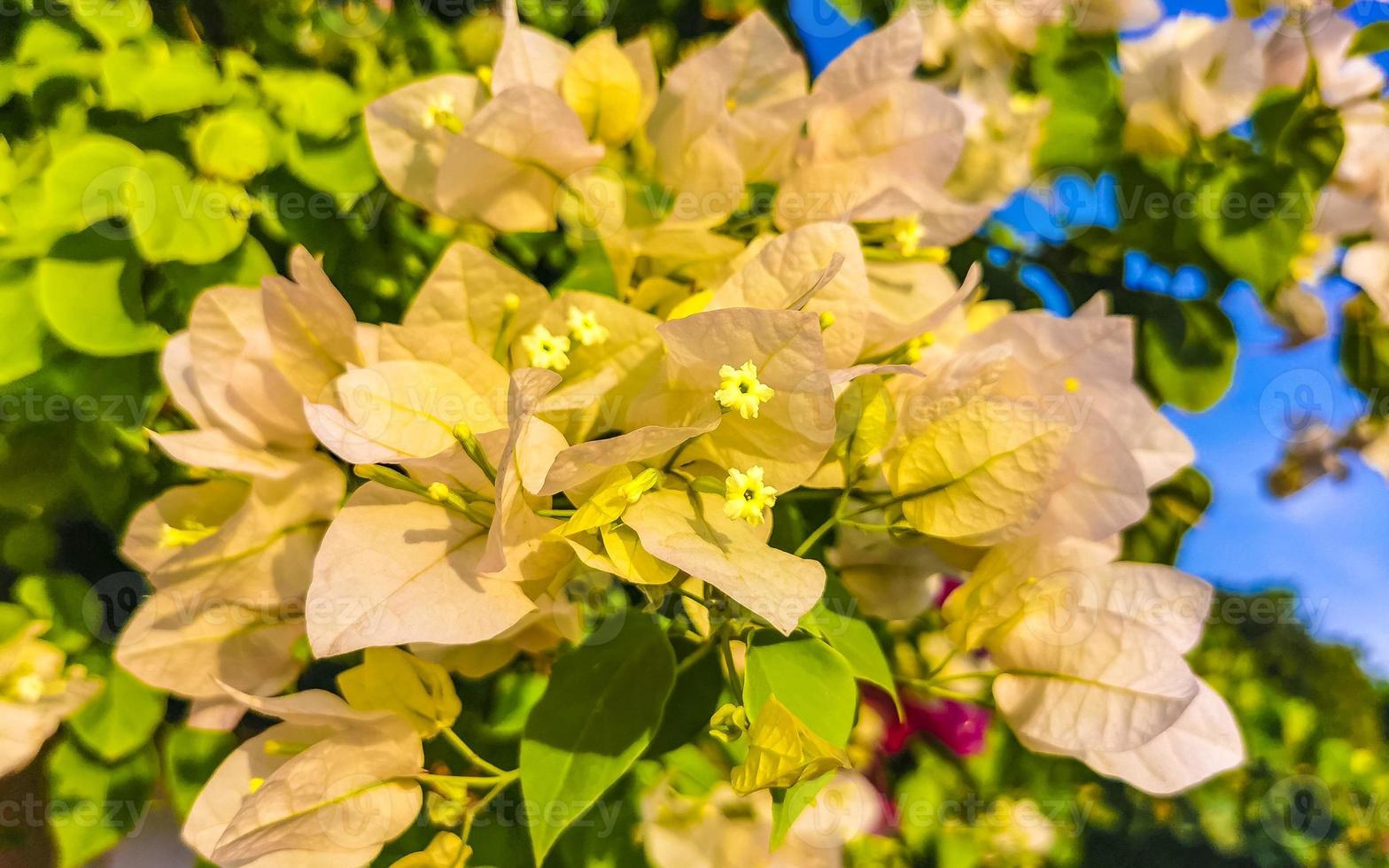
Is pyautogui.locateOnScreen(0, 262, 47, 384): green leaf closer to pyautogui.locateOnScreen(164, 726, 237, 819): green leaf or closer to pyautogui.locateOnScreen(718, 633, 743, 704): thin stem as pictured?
pyautogui.locateOnScreen(164, 726, 237, 819): green leaf

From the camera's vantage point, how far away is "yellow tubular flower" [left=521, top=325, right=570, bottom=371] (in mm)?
323

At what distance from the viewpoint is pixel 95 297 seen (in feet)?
1.23

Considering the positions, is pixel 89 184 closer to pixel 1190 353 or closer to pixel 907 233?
pixel 907 233

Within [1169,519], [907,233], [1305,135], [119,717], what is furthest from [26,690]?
[1305,135]

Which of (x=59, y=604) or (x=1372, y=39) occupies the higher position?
(x=1372, y=39)

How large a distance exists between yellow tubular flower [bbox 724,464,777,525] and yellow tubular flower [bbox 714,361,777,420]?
0.02 metres

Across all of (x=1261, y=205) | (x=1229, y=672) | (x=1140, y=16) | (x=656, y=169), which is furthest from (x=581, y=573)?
(x=1229, y=672)

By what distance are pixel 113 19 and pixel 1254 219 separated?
669 millimetres

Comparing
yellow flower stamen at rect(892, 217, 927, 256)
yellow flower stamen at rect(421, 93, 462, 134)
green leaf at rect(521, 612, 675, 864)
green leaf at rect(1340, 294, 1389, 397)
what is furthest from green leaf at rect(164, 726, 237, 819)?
green leaf at rect(1340, 294, 1389, 397)

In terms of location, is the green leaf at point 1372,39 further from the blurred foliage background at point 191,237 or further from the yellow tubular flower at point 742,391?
the yellow tubular flower at point 742,391

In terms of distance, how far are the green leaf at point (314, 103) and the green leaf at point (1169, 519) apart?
1.83 feet
